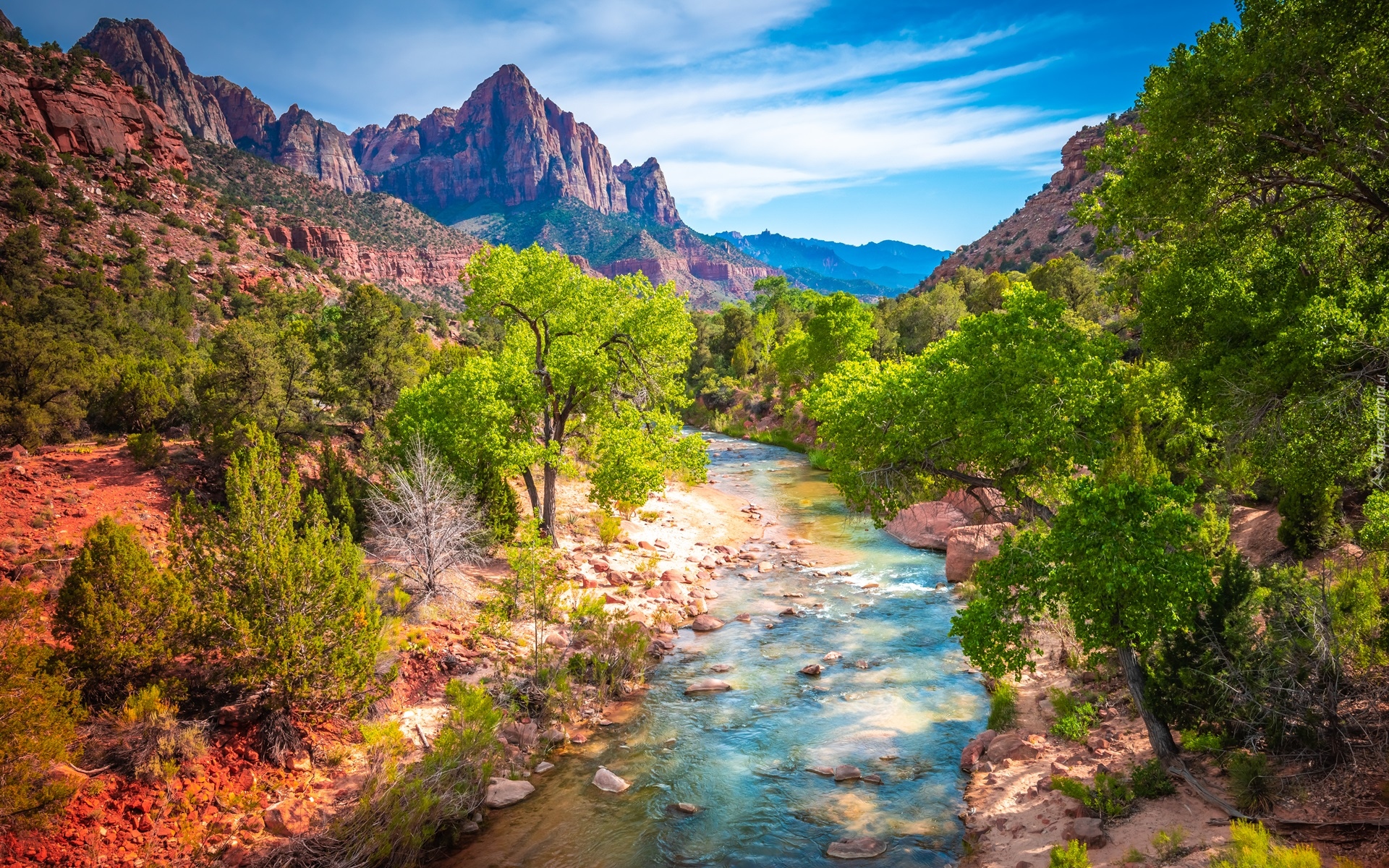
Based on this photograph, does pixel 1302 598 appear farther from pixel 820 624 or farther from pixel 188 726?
pixel 188 726

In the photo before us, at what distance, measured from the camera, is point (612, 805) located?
36.2 ft

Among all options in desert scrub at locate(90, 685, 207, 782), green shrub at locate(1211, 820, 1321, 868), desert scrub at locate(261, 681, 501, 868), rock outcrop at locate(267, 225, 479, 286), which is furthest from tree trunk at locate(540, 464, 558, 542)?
rock outcrop at locate(267, 225, 479, 286)

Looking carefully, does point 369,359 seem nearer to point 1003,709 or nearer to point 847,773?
point 847,773

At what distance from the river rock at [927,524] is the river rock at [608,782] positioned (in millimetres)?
17450

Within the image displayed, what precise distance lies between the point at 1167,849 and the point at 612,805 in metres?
8.05

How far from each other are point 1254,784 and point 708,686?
10.1m

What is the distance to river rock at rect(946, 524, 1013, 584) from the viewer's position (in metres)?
21.2

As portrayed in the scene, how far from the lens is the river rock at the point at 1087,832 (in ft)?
27.9

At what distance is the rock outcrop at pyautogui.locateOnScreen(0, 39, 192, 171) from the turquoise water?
71074 millimetres

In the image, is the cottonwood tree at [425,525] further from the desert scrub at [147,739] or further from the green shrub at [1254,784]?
the green shrub at [1254,784]

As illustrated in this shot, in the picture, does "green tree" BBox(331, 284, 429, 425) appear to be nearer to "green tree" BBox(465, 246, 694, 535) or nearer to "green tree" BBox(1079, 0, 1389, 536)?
"green tree" BBox(465, 246, 694, 535)

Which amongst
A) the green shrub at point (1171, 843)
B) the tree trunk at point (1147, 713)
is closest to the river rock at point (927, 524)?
the tree trunk at point (1147, 713)

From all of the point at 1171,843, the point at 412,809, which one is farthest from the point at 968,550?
the point at 412,809

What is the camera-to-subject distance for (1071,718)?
36.5 ft
